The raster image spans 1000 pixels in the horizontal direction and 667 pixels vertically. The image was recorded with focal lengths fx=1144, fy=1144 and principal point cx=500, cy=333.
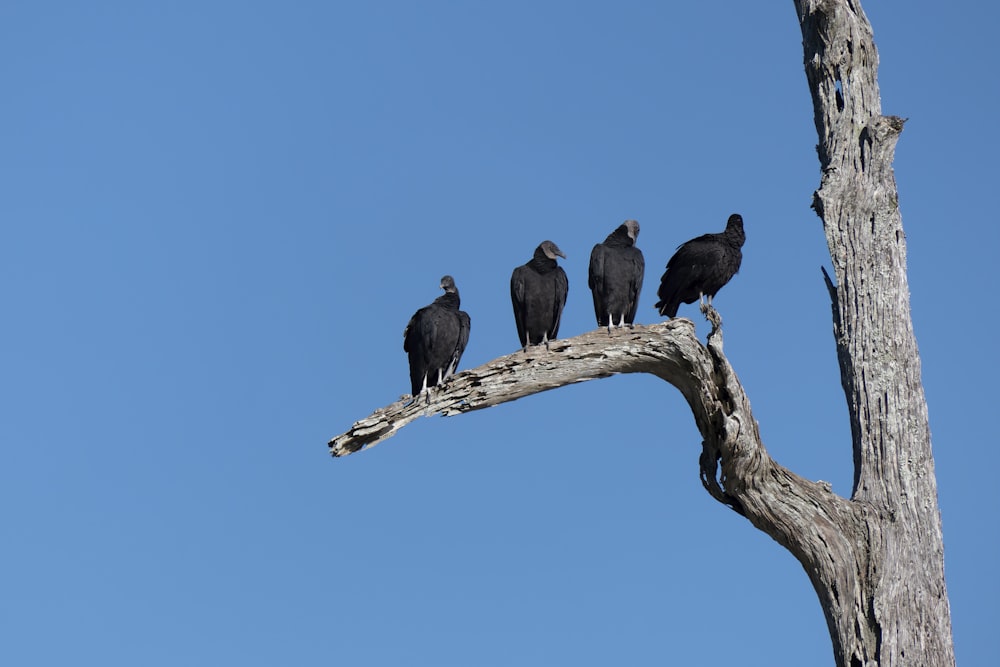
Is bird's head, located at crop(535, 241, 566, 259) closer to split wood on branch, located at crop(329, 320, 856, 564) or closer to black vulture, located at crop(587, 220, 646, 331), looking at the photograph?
black vulture, located at crop(587, 220, 646, 331)

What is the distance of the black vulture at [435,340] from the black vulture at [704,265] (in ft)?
5.31

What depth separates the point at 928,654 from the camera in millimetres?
6766

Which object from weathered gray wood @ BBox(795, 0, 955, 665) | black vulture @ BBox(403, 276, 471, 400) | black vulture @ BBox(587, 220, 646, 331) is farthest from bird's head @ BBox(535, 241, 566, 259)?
weathered gray wood @ BBox(795, 0, 955, 665)

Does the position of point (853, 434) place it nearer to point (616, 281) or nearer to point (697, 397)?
point (697, 397)

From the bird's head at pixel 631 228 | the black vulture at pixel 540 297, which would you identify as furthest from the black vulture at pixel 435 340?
the bird's head at pixel 631 228

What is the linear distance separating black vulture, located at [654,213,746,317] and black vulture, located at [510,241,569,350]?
0.82 m

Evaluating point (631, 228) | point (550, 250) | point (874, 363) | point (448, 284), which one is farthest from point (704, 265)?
point (448, 284)

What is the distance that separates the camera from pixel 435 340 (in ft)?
26.0

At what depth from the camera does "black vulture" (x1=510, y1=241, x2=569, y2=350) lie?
27.5ft

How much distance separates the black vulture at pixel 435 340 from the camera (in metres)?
7.94

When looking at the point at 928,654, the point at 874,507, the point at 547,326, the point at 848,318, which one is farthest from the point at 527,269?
the point at 928,654

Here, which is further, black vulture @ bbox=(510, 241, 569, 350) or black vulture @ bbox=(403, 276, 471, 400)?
black vulture @ bbox=(510, 241, 569, 350)

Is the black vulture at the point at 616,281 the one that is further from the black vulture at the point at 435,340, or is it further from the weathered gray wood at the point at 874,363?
the weathered gray wood at the point at 874,363

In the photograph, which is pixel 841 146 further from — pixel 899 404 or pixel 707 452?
pixel 707 452
